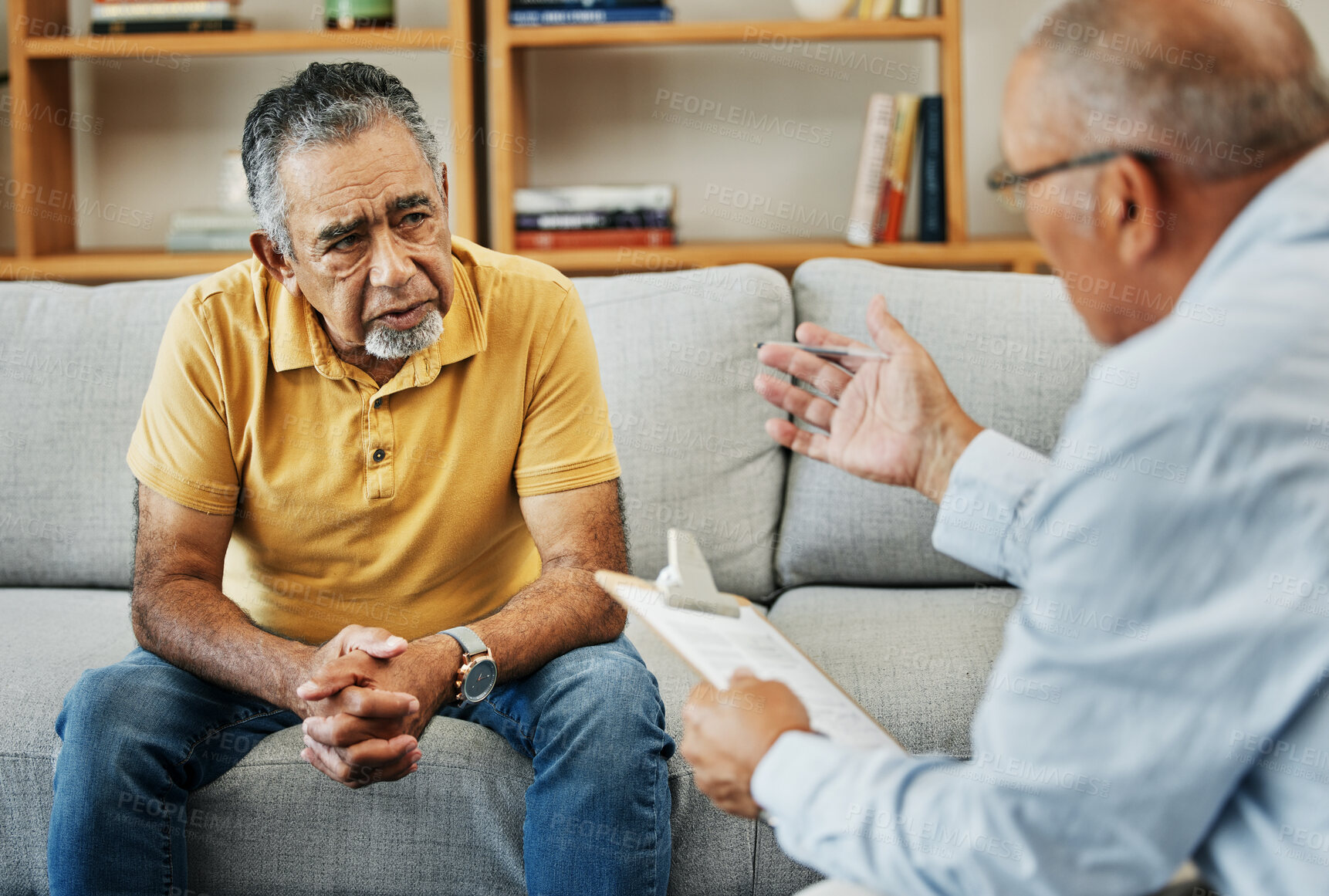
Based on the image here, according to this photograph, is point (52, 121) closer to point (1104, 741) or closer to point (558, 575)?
point (558, 575)

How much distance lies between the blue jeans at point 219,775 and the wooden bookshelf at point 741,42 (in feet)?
3.76

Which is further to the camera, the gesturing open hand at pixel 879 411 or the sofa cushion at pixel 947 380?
the sofa cushion at pixel 947 380

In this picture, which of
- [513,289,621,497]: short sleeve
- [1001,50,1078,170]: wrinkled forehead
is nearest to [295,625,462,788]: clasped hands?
[513,289,621,497]: short sleeve

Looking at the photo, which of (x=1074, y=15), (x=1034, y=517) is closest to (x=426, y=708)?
(x=1034, y=517)

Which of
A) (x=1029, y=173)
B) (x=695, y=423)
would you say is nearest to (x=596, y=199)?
(x=695, y=423)

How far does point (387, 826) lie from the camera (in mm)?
1306

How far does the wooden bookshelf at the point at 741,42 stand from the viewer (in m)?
2.20

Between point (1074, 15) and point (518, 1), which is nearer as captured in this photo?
point (1074, 15)

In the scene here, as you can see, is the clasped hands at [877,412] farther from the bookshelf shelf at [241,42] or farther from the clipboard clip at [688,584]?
the bookshelf shelf at [241,42]

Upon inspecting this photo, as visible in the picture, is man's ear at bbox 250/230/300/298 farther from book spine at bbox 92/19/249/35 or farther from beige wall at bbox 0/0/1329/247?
beige wall at bbox 0/0/1329/247

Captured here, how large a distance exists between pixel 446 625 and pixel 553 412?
0.99 feet

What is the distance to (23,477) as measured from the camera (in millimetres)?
1871

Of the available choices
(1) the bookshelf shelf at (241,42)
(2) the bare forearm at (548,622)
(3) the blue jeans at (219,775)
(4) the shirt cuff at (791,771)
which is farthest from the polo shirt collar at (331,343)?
(1) the bookshelf shelf at (241,42)

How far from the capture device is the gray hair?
1.34 m
